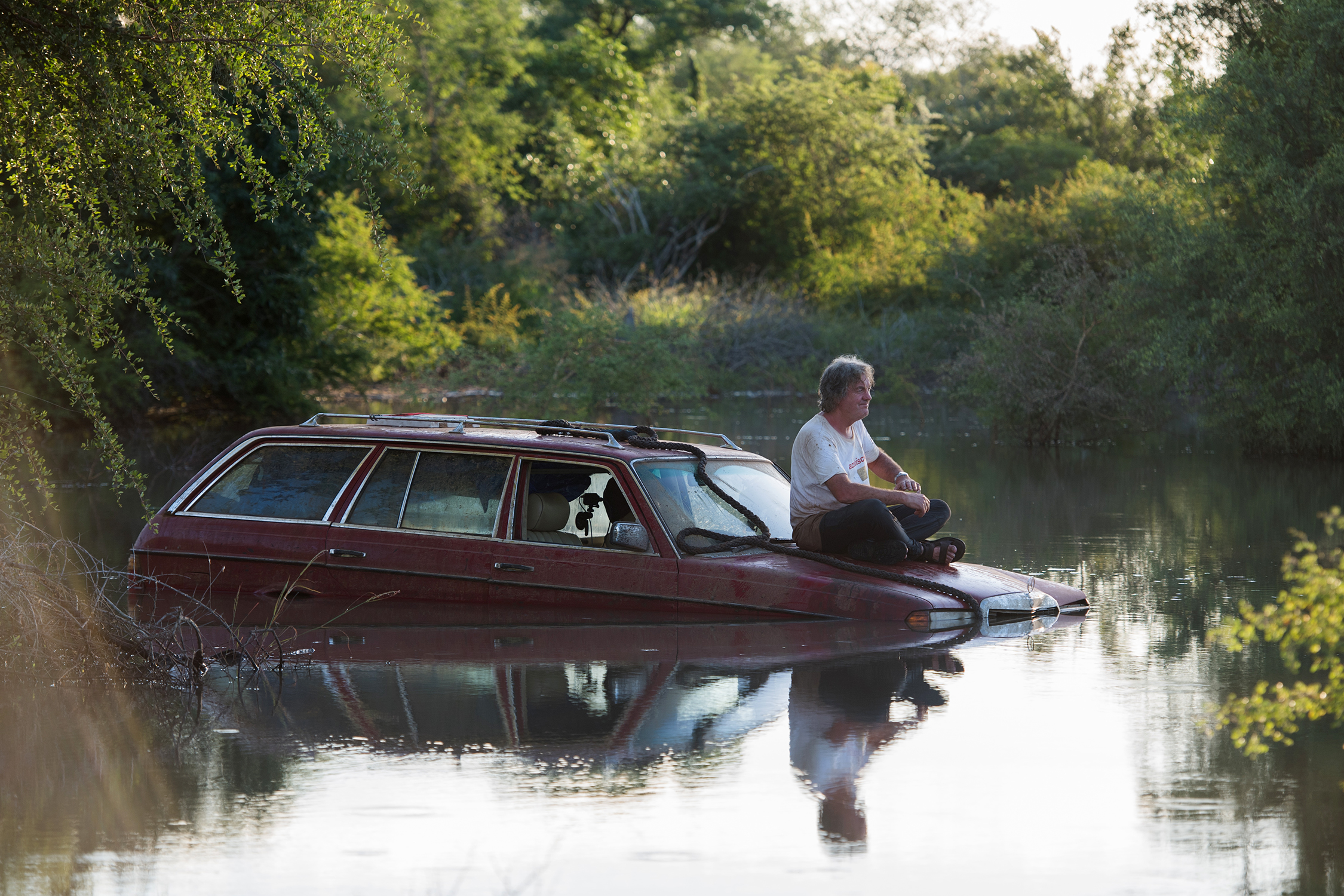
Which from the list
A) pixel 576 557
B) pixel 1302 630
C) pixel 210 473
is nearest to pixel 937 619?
pixel 576 557

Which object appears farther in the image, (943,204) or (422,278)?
(943,204)

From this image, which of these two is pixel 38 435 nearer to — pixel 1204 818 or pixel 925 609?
pixel 925 609

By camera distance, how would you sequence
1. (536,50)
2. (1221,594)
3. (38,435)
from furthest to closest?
(536,50), (38,435), (1221,594)

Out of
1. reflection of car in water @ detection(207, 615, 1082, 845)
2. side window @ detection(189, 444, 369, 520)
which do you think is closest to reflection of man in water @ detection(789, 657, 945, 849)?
Answer: reflection of car in water @ detection(207, 615, 1082, 845)

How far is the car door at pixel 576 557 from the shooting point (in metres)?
9.97

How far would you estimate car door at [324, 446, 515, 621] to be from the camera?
1027 centimetres

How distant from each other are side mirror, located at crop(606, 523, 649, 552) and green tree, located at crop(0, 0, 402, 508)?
2676mm

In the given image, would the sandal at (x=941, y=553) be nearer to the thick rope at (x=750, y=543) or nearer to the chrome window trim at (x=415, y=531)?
the thick rope at (x=750, y=543)

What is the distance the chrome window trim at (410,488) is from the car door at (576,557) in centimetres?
10

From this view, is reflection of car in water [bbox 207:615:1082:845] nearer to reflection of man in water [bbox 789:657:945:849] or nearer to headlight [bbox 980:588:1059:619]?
reflection of man in water [bbox 789:657:945:849]

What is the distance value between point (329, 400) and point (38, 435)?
8.82 meters

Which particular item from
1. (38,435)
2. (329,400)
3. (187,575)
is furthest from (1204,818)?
(329,400)

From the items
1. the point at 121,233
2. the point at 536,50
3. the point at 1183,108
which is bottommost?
the point at 121,233

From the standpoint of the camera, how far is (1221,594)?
12312mm
